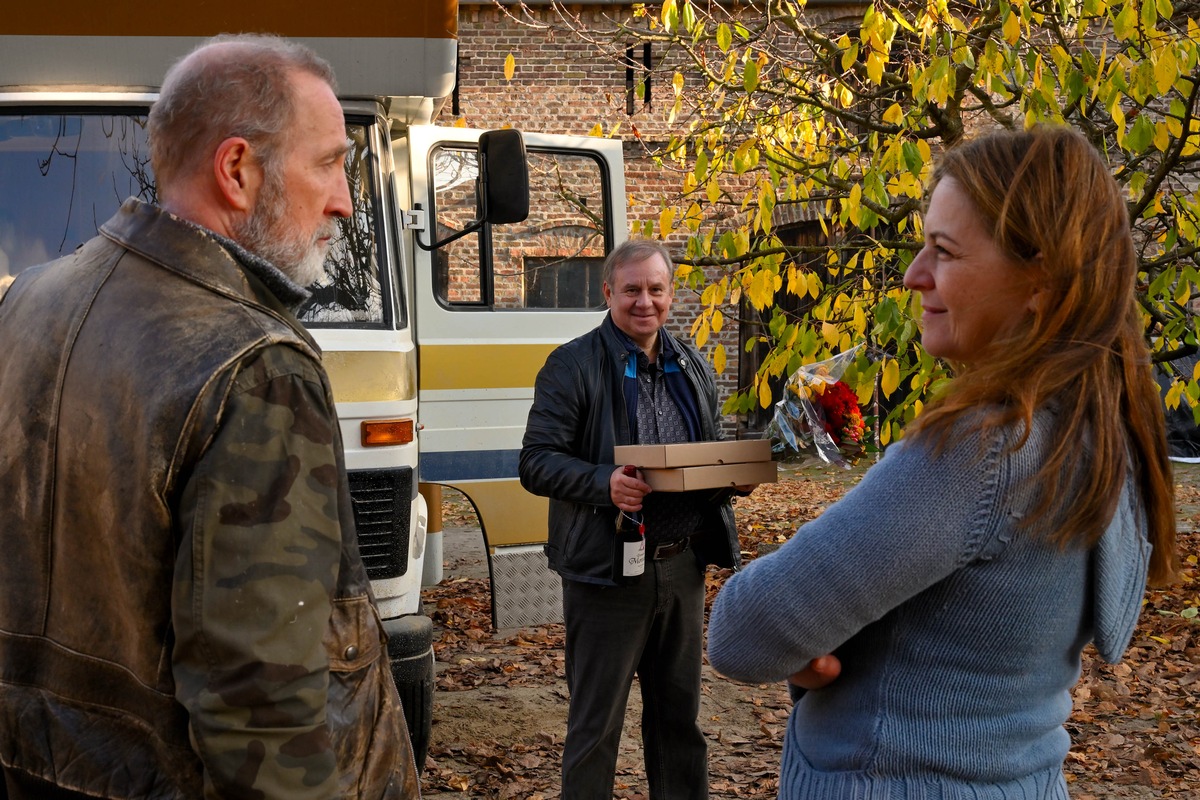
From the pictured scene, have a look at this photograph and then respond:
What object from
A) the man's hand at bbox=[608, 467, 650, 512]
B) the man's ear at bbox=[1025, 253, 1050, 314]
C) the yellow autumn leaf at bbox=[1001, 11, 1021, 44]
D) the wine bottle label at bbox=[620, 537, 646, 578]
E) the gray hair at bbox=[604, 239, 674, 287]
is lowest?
the wine bottle label at bbox=[620, 537, 646, 578]

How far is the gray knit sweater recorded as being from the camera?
153cm

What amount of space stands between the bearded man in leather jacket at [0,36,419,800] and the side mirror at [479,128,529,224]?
2779mm

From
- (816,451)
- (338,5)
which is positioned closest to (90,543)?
(816,451)

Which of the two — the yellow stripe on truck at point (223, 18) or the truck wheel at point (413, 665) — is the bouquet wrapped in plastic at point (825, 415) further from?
the yellow stripe on truck at point (223, 18)

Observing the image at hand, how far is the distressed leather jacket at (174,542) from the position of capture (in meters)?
1.63

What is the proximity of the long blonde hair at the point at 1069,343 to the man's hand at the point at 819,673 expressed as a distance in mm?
350

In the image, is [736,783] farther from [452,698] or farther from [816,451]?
[816,451]

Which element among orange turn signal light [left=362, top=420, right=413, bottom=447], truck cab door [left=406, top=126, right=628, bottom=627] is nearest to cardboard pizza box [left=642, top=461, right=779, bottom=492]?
orange turn signal light [left=362, top=420, right=413, bottom=447]

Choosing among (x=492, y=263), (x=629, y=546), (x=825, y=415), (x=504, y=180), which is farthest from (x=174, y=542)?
(x=492, y=263)

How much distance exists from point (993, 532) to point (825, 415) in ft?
4.93

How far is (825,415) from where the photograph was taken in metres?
3.03

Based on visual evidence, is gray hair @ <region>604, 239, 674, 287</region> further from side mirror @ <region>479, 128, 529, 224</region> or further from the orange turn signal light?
the orange turn signal light

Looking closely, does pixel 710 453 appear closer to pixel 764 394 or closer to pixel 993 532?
pixel 993 532

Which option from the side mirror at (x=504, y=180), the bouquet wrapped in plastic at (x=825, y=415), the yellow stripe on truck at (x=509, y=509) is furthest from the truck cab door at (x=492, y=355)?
the bouquet wrapped in plastic at (x=825, y=415)
